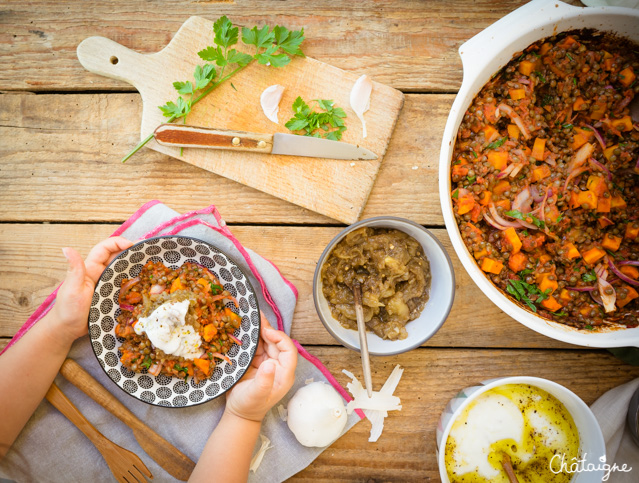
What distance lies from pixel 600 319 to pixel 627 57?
0.94m

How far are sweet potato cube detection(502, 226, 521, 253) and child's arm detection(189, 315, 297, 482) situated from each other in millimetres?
867

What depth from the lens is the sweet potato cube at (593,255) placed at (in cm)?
148

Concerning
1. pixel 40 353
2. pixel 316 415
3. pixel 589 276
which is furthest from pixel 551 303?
pixel 40 353

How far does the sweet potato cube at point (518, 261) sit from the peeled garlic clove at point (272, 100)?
104 centimetres

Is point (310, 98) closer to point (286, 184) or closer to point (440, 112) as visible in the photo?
point (286, 184)

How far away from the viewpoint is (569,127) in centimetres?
150

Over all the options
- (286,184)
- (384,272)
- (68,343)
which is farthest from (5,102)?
(384,272)

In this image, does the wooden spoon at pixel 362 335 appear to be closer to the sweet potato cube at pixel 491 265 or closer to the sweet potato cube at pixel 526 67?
the sweet potato cube at pixel 491 265

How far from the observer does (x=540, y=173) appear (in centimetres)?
148

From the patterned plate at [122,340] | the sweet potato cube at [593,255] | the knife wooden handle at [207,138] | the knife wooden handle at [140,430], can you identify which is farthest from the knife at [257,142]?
the knife wooden handle at [140,430]

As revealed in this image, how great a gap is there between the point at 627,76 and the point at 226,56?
1.47 meters

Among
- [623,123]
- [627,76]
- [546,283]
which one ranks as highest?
[627,76]

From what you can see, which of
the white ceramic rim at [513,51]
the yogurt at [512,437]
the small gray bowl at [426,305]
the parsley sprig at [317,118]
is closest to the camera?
the white ceramic rim at [513,51]

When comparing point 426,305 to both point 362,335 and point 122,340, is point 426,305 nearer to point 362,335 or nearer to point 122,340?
point 362,335
